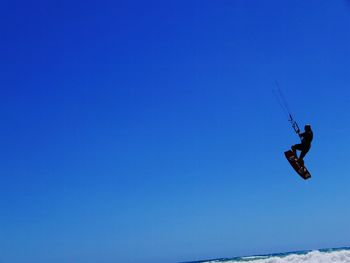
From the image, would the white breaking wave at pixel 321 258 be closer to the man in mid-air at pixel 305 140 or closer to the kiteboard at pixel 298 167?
the kiteboard at pixel 298 167

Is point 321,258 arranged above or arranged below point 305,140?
below

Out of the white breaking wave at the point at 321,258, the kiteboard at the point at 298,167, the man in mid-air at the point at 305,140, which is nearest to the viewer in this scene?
the man in mid-air at the point at 305,140

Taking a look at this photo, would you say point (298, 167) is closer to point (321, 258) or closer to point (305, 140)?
point (305, 140)

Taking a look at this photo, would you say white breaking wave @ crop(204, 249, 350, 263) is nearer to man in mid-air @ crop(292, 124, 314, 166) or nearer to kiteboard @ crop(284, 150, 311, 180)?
kiteboard @ crop(284, 150, 311, 180)

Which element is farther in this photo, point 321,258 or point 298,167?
point 321,258

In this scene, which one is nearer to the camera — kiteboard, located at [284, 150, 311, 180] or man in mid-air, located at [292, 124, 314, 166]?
man in mid-air, located at [292, 124, 314, 166]

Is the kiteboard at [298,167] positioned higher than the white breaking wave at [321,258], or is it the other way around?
the kiteboard at [298,167]

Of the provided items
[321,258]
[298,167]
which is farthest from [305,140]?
[321,258]

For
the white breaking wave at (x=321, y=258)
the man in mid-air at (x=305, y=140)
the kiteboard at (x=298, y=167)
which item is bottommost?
the white breaking wave at (x=321, y=258)

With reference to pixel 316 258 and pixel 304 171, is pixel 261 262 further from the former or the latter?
pixel 304 171

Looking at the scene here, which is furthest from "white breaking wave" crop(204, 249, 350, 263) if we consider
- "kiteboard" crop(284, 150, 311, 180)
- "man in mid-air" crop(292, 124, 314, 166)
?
"man in mid-air" crop(292, 124, 314, 166)

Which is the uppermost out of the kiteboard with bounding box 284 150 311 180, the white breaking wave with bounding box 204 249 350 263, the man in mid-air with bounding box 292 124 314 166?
the man in mid-air with bounding box 292 124 314 166

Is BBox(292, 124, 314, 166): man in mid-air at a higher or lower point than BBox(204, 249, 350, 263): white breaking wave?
higher

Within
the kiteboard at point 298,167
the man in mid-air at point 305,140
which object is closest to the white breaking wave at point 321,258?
the kiteboard at point 298,167
